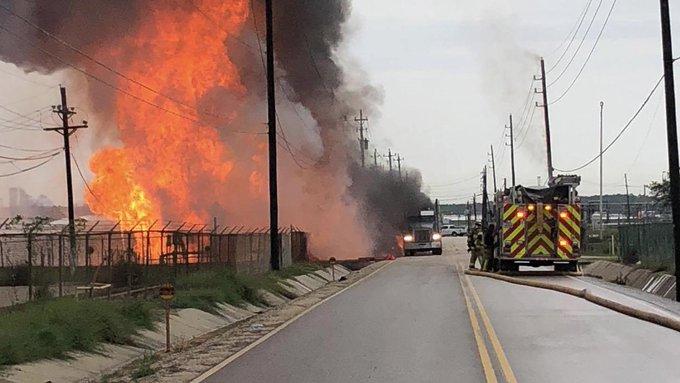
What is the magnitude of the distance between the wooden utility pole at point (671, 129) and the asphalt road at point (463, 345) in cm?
433

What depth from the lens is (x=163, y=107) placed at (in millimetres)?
45969

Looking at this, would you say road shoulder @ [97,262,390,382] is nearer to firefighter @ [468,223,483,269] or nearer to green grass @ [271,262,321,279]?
green grass @ [271,262,321,279]

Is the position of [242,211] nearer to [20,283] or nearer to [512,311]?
[20,283]

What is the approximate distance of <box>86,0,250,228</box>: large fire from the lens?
44.8 m

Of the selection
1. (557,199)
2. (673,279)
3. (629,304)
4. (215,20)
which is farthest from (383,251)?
(629,304)

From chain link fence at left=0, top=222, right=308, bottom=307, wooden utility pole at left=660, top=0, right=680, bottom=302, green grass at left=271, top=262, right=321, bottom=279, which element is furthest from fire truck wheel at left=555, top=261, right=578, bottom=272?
chain link fence at left=0, top=222, right=308, bottom=307

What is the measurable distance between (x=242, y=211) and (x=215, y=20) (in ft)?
40.3

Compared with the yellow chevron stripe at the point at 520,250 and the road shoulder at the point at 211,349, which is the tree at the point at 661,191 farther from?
the road shoulder at the point at 211,349

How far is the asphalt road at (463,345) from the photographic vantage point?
11578 millimetres

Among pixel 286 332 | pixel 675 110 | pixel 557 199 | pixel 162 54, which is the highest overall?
pixel 162 54

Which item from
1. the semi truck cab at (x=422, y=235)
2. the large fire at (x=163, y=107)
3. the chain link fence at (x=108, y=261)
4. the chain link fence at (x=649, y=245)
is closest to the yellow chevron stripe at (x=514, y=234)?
the chain link fence at (x=649, y=245)

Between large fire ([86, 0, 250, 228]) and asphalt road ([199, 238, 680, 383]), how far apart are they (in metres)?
25.0

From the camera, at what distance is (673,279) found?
A: 27594 mm

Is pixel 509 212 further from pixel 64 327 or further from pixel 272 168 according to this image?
pixel 64 327
